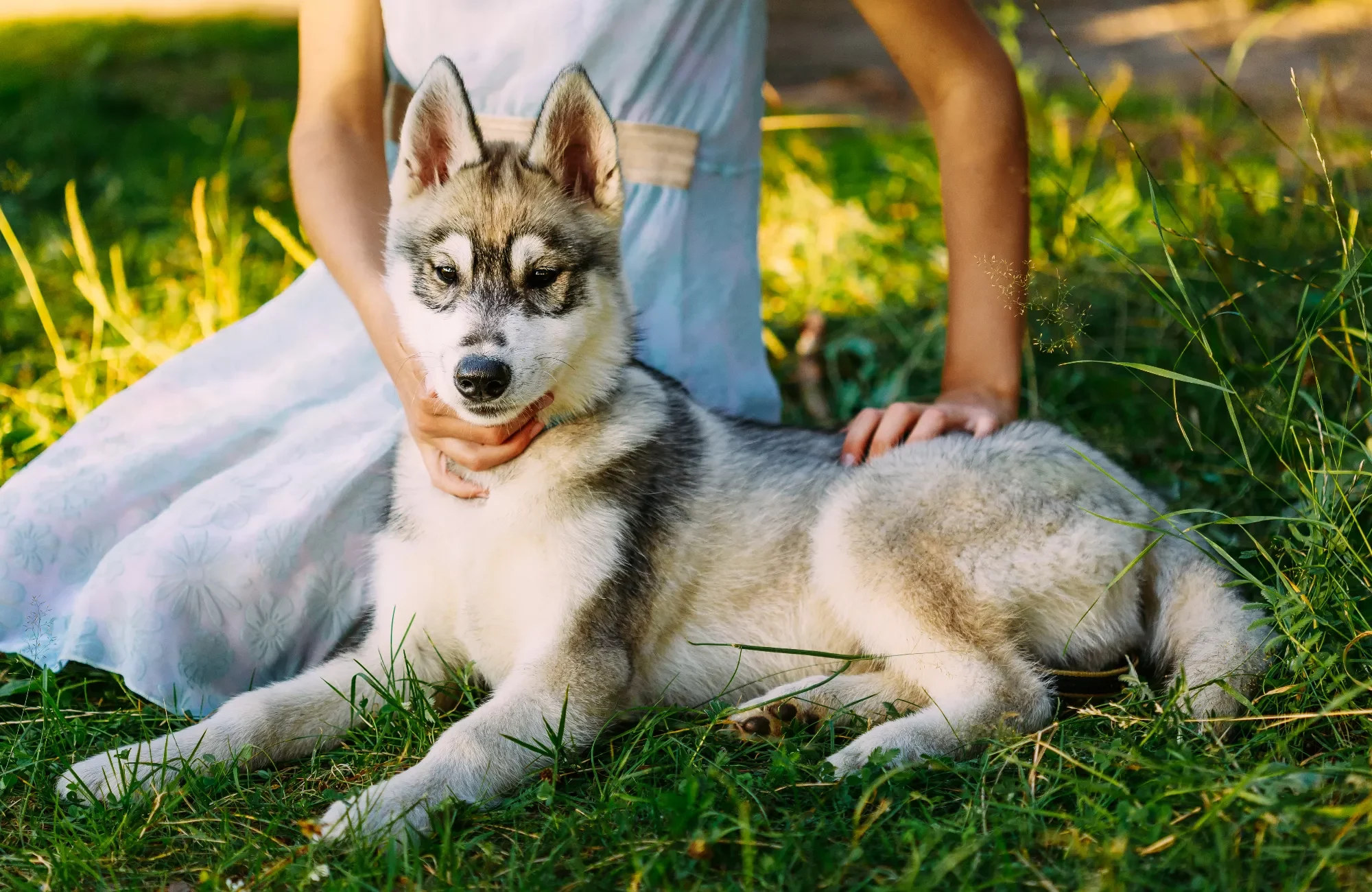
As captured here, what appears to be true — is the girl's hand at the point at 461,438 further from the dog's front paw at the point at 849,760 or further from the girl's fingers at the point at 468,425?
the dog's front paw at the point at 849,760

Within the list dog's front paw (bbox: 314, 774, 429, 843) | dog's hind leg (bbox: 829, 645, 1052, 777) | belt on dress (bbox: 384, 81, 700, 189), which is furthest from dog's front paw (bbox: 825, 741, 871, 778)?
belt on dress (bbox: 384, 81, 700, 189)

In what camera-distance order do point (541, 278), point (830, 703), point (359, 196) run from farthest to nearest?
point (359, 196) → point (830, 703) → point (541, 278)

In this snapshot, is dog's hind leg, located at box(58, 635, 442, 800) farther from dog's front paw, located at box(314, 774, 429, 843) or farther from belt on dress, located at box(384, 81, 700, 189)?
belt on dress, located at box(384, 81, 700, 189)

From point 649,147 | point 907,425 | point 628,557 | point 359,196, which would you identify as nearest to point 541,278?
point 628,557

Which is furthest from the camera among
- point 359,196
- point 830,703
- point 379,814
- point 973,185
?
point 973,185

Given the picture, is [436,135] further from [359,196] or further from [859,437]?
[859,437]

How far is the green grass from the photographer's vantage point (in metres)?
1.97

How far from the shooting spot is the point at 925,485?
2.78 metres

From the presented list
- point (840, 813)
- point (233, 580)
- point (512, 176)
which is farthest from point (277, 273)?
point (840, 813)

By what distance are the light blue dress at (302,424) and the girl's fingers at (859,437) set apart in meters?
0.67

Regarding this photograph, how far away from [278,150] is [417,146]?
4.83m

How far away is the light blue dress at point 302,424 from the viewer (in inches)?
116

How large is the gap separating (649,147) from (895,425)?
1.17 meters

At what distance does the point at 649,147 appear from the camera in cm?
339
